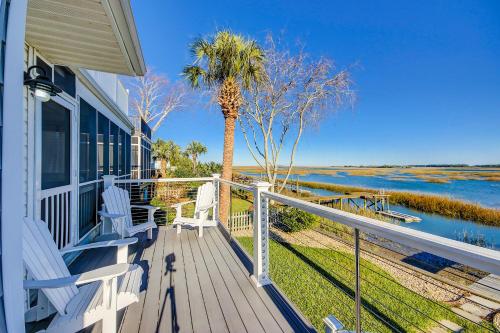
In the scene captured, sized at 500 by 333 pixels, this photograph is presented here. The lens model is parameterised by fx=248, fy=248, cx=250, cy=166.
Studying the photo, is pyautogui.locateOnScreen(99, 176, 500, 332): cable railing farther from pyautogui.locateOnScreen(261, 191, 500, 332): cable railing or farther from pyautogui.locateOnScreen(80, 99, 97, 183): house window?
pyautogui.locateOnScreen(80, 99, 97, 183): house window

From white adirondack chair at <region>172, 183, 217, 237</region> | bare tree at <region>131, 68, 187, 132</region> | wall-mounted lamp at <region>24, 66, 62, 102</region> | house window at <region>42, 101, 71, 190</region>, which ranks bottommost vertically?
white adirondack chair at <region>172, 183, 217, 237</region>

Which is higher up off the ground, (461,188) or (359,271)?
(359,271)

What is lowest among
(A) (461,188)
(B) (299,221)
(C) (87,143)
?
(A) (461,188)

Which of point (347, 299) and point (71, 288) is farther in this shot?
point (347, 299)

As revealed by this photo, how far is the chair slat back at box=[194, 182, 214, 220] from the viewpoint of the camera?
4.51 meters

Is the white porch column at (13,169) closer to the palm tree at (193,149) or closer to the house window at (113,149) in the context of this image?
the house window at (113,149)

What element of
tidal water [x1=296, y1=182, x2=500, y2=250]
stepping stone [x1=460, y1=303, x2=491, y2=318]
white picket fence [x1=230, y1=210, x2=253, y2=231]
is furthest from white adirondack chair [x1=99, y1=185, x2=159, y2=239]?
tidal water [x1=296, y1=182, x2=500, y2=250]

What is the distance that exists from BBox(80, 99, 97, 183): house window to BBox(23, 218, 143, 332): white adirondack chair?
2.31m

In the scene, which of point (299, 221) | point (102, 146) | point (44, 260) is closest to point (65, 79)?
point (102, 146)

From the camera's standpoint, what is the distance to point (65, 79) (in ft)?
10.6

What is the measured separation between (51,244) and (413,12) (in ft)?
65.0

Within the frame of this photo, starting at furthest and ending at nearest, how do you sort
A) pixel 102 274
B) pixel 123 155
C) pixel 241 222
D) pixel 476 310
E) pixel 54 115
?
1. pixel 241 222
2. pixel 123 155
3. pixel 476 310
4. pixel 54 115
5. pixel 102 274

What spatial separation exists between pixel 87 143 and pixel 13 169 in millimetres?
3421

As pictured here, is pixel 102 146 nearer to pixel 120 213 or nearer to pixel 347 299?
pixel 120 213
